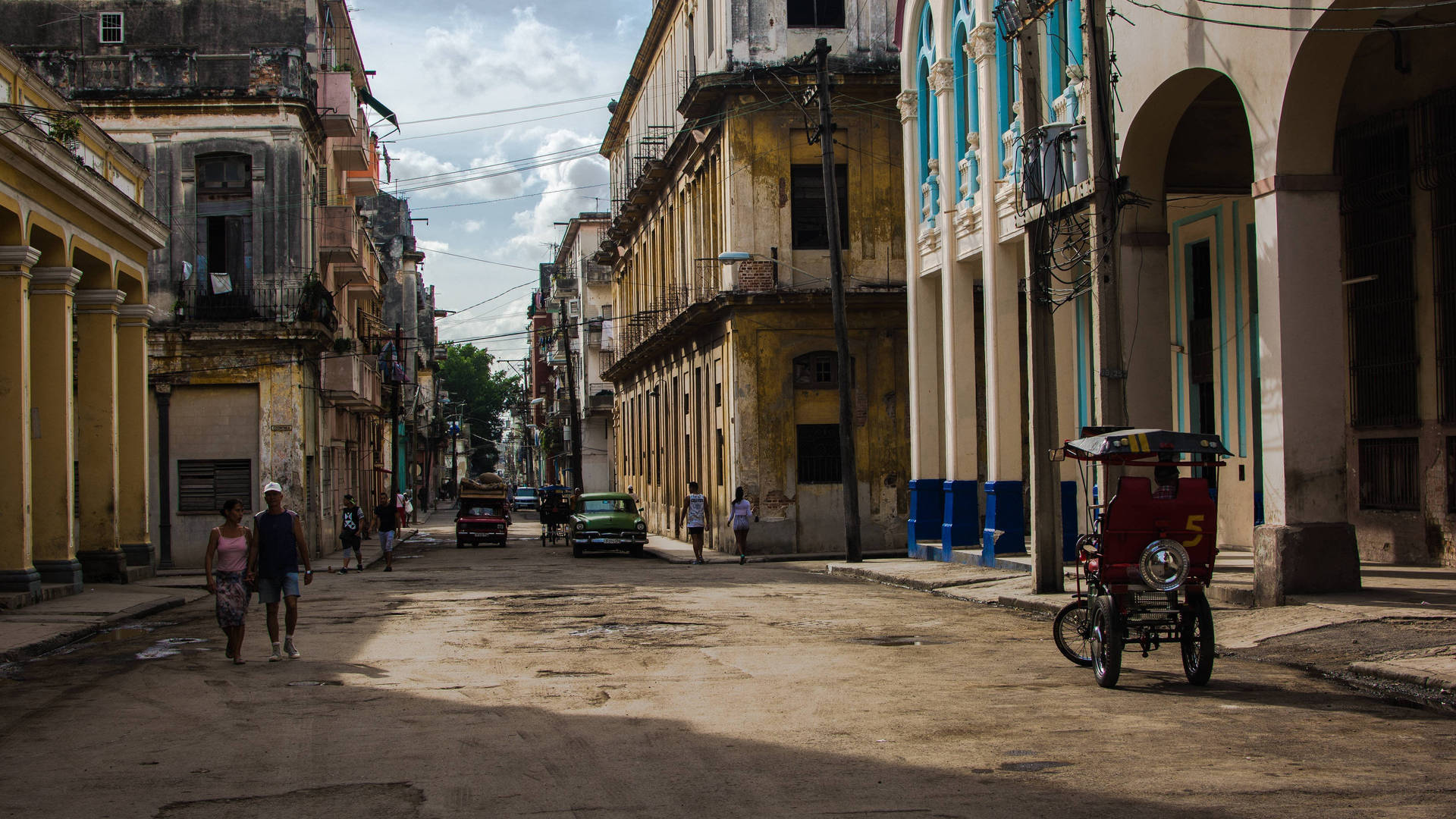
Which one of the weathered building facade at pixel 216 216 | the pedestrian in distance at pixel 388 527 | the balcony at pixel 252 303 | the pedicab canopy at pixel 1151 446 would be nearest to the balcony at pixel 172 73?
the weathered building facade at pixel 216 216

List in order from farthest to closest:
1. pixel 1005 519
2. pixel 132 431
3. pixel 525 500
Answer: pixel 525 500 < pixel 132 431 < pixel 1005 519

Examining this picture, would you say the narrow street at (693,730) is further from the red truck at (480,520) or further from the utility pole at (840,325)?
the red truck at (480,520)

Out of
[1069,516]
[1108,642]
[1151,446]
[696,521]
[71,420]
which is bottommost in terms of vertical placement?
[696,521]

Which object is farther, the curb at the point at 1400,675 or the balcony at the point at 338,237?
the balcony at the point at 338,237

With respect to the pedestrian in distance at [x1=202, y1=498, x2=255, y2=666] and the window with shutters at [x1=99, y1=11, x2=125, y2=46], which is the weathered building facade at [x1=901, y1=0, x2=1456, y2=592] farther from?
the window with shutters at [x1=99, y1=11, x2=125, y2=46]

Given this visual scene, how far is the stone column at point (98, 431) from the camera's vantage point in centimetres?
2464

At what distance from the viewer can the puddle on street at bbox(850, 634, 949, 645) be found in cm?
1368

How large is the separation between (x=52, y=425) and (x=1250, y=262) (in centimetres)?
1854

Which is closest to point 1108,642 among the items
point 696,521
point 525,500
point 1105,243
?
point 1105,243

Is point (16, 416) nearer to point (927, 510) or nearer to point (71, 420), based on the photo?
point (71, 420)

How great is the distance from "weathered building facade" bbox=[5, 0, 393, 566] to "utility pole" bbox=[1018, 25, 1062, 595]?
66.8ft

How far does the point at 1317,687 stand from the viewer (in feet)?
34.2

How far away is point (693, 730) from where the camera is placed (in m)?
8.95

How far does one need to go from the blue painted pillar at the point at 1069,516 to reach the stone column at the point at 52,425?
50.0ft
